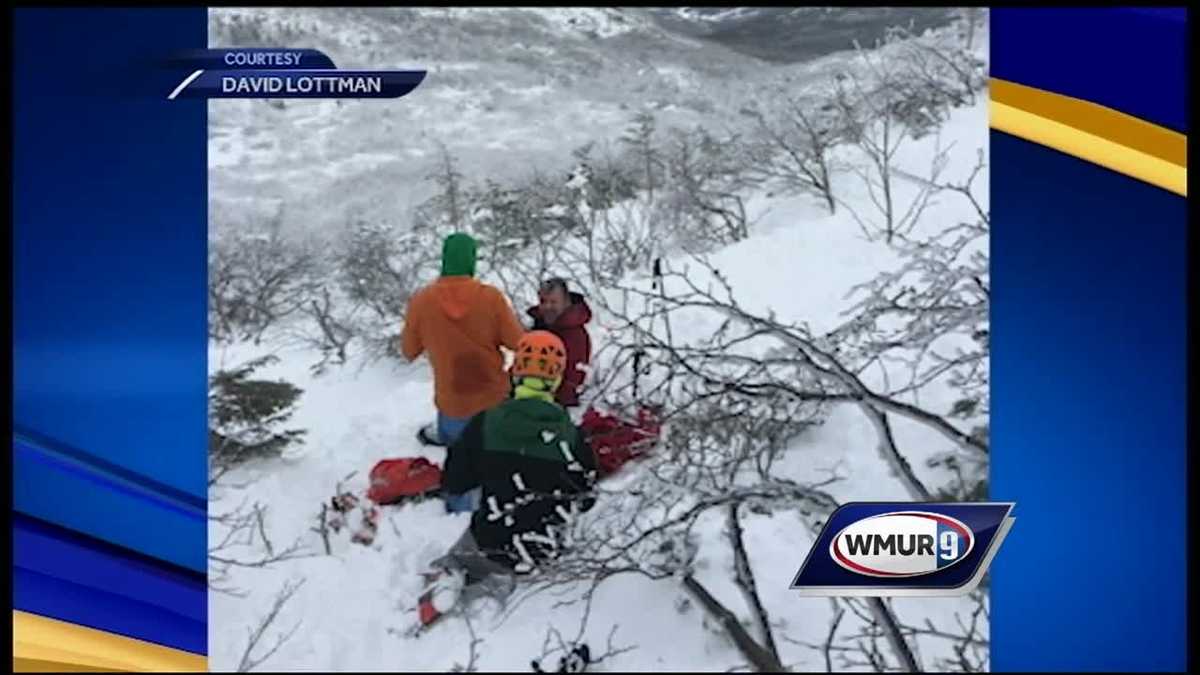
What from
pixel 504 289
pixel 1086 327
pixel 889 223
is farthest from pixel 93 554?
pixel 1086 327

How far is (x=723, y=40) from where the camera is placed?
409 centimetres

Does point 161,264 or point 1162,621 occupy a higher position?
point 161,264

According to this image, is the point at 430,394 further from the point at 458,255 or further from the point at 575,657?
the point at 575,657

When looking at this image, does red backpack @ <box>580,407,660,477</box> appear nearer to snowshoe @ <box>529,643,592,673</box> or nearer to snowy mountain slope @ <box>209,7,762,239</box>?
snowshoe @ <box>529,643,592,673</box>

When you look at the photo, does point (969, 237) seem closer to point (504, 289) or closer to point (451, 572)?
point (504, 289)

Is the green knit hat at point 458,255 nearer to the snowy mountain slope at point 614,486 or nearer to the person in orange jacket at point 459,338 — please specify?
the person in orange jacket at point 459,338

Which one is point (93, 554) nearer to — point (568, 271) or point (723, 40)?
point (568, 271)

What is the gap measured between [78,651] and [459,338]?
1232 millimetres

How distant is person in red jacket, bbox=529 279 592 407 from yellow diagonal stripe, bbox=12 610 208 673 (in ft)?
3.79

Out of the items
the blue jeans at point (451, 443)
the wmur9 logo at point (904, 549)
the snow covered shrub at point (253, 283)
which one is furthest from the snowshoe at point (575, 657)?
the snow covered shrub at point (253, 283)

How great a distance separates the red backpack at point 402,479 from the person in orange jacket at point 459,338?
0.23ft

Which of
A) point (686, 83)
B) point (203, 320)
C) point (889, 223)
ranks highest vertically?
point (686, 83)

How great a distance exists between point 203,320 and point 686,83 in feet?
4.41

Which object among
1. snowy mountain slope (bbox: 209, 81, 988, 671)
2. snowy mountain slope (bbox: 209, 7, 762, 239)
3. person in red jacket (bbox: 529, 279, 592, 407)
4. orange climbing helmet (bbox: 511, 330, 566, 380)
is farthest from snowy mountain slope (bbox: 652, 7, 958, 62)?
orange climbing helmet (bbox: 511, 330, 566, 380)
